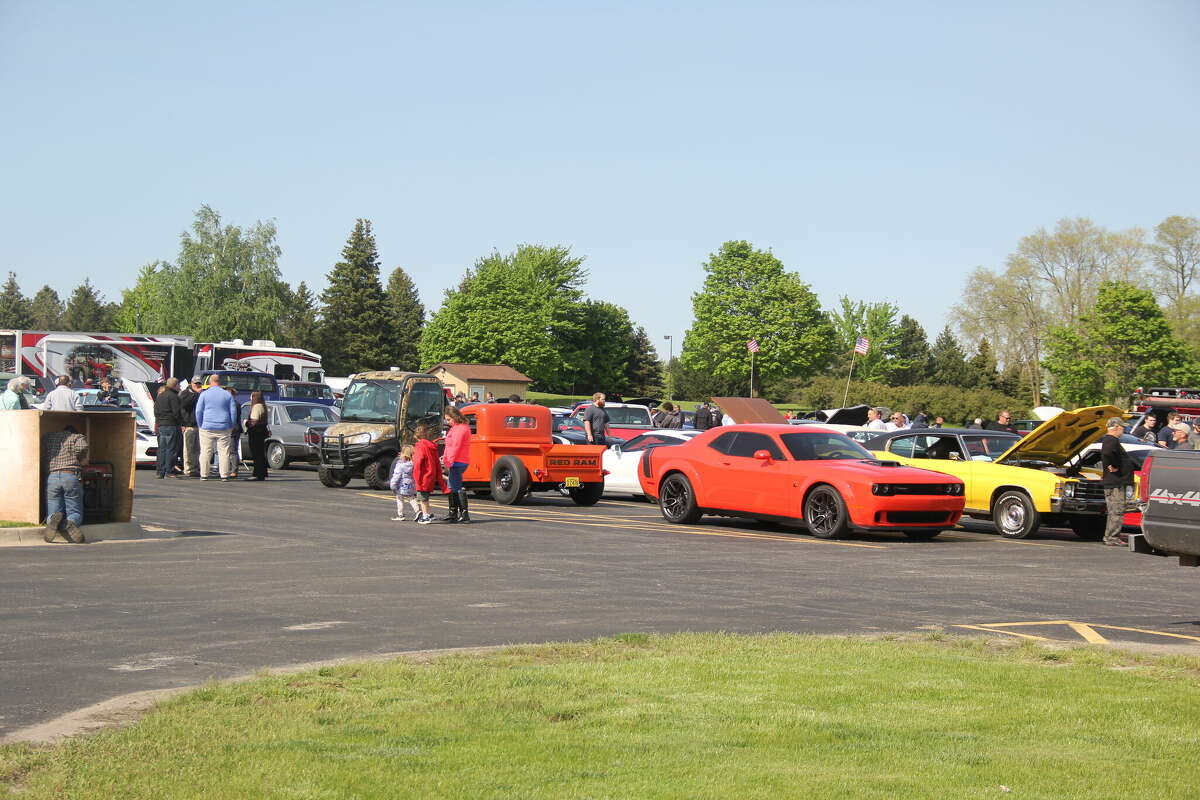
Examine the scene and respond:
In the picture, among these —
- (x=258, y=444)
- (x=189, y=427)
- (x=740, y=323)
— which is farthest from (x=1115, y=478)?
(x=740, y=323)

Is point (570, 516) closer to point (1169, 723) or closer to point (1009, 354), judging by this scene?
point (1169, 723)

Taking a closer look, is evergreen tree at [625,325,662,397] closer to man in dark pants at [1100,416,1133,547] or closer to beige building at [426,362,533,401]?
beige building at [426,362,533,401]

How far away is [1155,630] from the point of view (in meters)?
10.2

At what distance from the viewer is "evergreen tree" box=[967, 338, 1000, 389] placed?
3823 inches

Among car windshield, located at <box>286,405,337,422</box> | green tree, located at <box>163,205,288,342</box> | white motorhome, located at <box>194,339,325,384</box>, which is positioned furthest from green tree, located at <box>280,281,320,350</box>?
car windshield, located at <box>286,405,337,422</box>

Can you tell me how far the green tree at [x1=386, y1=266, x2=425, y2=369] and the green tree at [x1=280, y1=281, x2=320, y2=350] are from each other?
7.17m

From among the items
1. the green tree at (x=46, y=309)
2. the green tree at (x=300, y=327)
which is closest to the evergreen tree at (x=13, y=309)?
the green tree at (x=46, y=309)

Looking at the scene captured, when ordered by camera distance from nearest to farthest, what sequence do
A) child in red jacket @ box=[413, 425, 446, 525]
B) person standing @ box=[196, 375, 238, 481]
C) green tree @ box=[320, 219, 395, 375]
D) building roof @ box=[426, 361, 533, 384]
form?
child in red jacket @ box=[413, 425, 446, 525]
person standing @ box=[196, 375, 238, 481]
building roof @ box=[426, 361, 533, 384]
green tree @ box=[320, 219, 395, 375]

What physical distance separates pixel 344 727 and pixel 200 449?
68.8 ft

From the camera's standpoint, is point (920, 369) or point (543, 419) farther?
point (920, 369)

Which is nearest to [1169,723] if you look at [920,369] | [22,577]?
[22,577]

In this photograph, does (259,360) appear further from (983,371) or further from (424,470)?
(983,371)

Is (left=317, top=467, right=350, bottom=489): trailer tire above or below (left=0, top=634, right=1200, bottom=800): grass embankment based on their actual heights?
above

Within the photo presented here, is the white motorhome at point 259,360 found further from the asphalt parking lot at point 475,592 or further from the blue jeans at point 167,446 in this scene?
the asphalt parking lot at point 475,592
